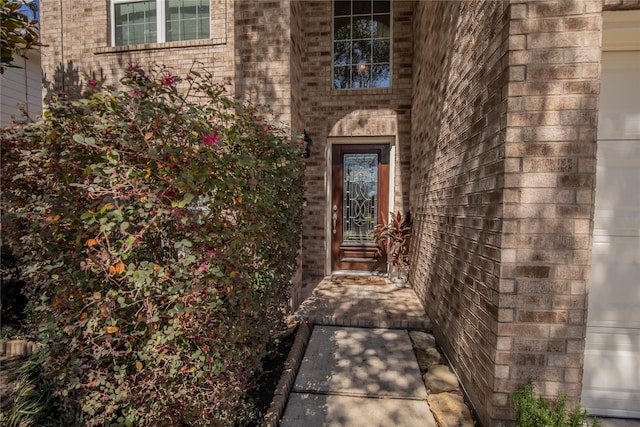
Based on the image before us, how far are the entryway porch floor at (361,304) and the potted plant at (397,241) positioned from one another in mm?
235

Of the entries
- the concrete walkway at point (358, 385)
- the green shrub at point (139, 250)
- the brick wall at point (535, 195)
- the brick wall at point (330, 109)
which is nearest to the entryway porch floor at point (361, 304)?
the concrete walkway at point (358, 385)

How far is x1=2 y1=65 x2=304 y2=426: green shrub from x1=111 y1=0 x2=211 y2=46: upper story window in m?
3.56

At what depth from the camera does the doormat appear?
459cm

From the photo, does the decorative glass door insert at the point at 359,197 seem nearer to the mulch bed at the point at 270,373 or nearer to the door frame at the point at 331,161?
the door frame at the point at 331,161

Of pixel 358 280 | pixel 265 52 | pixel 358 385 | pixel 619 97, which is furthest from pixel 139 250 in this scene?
pixel 358 280

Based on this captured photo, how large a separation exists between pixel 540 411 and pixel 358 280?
3.24 meters

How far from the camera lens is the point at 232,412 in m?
1.54

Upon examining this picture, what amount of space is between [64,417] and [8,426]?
0.52 m

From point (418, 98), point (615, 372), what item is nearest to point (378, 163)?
point (418, 98)

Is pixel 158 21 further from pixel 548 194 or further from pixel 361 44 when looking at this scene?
pixel 548 194

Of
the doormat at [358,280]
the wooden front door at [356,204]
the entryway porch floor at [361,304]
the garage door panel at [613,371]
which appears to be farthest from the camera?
the wooden front door at [356,204]

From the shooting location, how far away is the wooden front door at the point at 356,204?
5043 millimetres

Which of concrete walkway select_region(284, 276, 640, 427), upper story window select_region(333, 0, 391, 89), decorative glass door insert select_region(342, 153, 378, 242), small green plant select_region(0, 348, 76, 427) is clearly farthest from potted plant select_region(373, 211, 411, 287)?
small green plant select_region(0, 348, 76, 427)

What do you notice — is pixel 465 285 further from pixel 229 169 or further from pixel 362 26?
pixel 362 26
